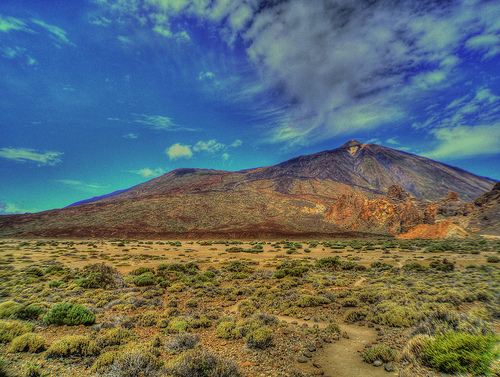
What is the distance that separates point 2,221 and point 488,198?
125 meters

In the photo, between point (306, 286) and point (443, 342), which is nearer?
point (443, 342)

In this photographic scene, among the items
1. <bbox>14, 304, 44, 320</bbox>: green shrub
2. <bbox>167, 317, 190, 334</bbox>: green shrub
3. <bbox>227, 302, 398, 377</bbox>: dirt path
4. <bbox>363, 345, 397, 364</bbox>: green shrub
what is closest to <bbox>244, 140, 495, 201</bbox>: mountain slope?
<bbox>227, 302, 398, 377</bbox>: dirt path

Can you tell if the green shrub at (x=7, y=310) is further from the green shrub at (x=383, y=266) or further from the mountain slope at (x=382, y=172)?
the mountain slope at (x=382, y=172)

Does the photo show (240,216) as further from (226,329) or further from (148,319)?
(226,329)

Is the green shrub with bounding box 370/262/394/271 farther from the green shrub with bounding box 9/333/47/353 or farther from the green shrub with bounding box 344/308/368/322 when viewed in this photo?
the green shrub with bounding box 9/333/47/353

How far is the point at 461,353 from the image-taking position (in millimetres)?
4156

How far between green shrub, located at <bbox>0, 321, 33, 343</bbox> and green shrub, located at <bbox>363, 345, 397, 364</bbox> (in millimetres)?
9551

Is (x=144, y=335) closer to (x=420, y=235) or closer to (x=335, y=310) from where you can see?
(x=335, y=310)

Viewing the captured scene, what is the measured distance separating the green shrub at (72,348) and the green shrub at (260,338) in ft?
13.8

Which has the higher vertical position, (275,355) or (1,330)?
(1,330)

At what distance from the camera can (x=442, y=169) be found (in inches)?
6068

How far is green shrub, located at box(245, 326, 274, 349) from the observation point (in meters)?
6.18

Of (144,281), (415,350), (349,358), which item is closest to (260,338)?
(349,358)

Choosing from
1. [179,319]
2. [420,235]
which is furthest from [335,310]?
[420,235]
